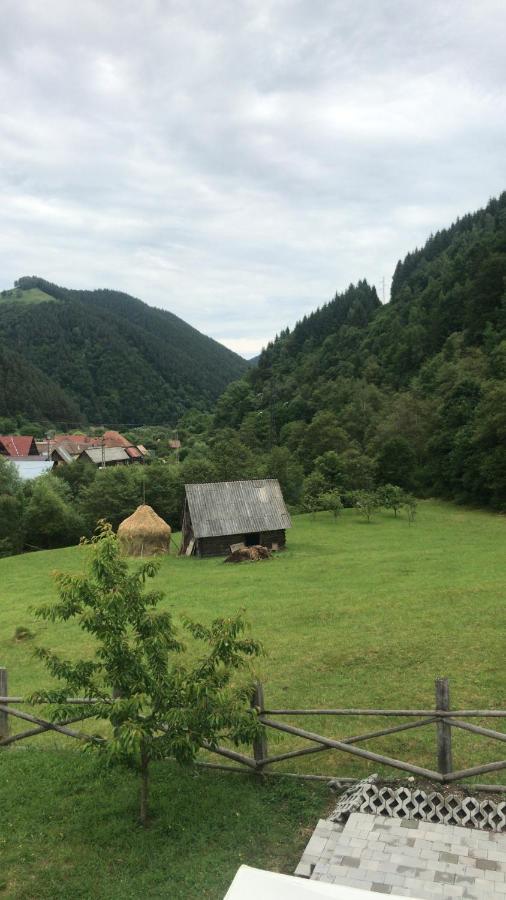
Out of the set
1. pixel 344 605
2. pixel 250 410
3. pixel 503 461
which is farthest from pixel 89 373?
pixel 344 605

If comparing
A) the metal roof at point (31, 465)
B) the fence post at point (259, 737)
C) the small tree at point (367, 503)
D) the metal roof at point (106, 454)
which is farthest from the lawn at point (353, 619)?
the metal roof at point (106, 454)

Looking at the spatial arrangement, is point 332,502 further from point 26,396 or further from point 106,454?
point 26,396

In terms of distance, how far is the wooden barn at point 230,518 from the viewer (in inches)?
1433

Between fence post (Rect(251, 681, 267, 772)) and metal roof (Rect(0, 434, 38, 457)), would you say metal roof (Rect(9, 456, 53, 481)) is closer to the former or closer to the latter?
metal roof (Rect(0, 434, 38, 457))

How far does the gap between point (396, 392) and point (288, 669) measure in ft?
265

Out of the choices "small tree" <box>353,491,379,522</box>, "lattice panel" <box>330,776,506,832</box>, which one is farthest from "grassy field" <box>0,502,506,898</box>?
"small tree" <box>353,491,379,522</box>

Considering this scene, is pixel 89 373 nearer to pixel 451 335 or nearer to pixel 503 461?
pixel 451 335

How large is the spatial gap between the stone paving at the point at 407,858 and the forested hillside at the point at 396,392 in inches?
1790

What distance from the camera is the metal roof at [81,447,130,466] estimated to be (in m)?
110

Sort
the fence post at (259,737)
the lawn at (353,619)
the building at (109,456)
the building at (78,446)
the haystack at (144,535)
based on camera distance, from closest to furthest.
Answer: the fence post at (259,737)
the lawn at (353,619)
the haystack at (144,535)
the building at (109,456)
the building at (78,446)

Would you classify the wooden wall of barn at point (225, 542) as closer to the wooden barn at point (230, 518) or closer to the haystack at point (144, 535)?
the wooden barn at point (230, 518)

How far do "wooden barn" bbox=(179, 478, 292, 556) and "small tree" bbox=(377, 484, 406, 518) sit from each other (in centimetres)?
1279

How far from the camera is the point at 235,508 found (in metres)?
37.7

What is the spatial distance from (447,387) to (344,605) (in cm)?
5476
